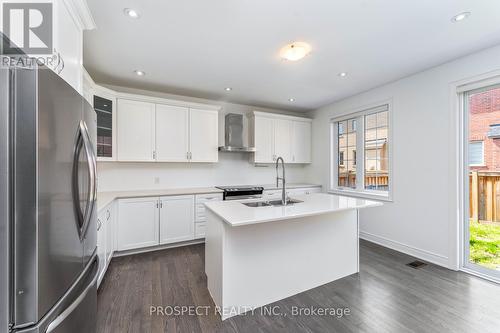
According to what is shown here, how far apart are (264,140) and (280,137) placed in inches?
16.2

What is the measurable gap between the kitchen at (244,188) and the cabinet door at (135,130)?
0.02m

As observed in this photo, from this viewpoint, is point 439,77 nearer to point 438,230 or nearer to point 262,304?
point 438,230

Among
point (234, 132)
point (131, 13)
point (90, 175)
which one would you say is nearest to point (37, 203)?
point (90, 175)

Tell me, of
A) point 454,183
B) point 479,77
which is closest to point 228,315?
point 454,183

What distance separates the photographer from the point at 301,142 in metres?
4.82

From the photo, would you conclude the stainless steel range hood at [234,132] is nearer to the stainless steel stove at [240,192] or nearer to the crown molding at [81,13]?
Answer: the stainless steel stove at [240,192]

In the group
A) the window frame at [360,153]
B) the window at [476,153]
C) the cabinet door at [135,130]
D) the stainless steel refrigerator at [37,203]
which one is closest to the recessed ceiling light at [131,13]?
the stainless steel refrigerator at [37,203]

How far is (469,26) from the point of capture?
196 centimetres

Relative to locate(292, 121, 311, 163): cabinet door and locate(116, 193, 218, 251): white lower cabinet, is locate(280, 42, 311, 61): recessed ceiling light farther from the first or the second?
locate(292, 121, 311, 163): cabinet door

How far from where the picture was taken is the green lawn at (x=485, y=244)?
2449 millimetres

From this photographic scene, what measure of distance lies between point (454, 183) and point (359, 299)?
1904 mm

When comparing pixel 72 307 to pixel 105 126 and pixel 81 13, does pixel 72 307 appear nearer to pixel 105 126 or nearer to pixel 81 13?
pixel 81 13

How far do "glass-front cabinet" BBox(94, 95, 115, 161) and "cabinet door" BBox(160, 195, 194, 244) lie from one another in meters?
1.04

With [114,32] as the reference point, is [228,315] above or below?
below
